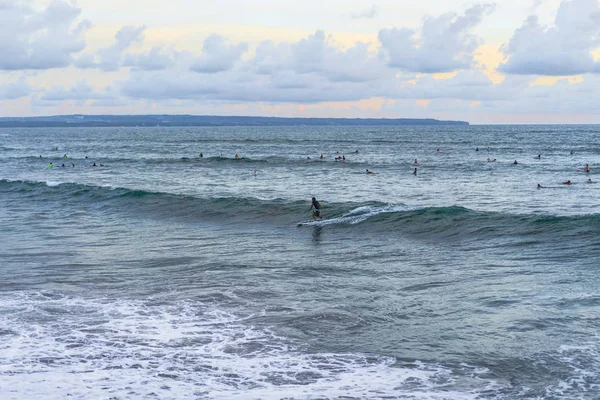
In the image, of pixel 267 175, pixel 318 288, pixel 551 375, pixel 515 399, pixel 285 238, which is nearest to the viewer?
pixel 515 399

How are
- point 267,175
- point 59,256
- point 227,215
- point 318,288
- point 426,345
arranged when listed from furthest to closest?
point 267,175 < point 227,215 < point 59,256 < point 318,288 < point 426,345

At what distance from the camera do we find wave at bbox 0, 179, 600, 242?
3052cm

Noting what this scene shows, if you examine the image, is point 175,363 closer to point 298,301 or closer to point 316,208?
point 298,301

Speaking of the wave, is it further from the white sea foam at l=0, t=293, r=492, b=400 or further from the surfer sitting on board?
the white sea foam at l=0, t=293, r=492, b=400

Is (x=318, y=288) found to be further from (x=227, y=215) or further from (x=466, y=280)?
(x=227, y=215)

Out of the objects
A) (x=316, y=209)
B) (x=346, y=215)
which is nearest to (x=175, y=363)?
(x=316, y=209)

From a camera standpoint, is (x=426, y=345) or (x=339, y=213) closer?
(x=426, y=345)

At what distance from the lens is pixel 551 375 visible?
14.0 m

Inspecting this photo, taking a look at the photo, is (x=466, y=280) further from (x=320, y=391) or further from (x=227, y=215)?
(x=227, y=215)

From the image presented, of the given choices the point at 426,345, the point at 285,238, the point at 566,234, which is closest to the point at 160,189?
the point at 285,238

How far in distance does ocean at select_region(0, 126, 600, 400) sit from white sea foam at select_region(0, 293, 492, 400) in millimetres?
54

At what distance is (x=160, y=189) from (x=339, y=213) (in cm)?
2231

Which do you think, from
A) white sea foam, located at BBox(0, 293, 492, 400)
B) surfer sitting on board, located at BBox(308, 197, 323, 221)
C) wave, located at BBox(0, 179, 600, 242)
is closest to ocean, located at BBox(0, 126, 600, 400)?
white sea foam, located at BBox(0, 293, 492, 400)

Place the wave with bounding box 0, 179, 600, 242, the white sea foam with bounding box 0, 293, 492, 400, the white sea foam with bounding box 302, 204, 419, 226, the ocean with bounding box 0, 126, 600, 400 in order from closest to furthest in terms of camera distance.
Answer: the white sea foam with bounding box 0, 293, 492, 400 → the ocean with bounding box 0, 126, 600, 400 → the wave with bounding box 0, 179, 600, 242 → the white sea foam with bounding box 302, 204, 419, 226
